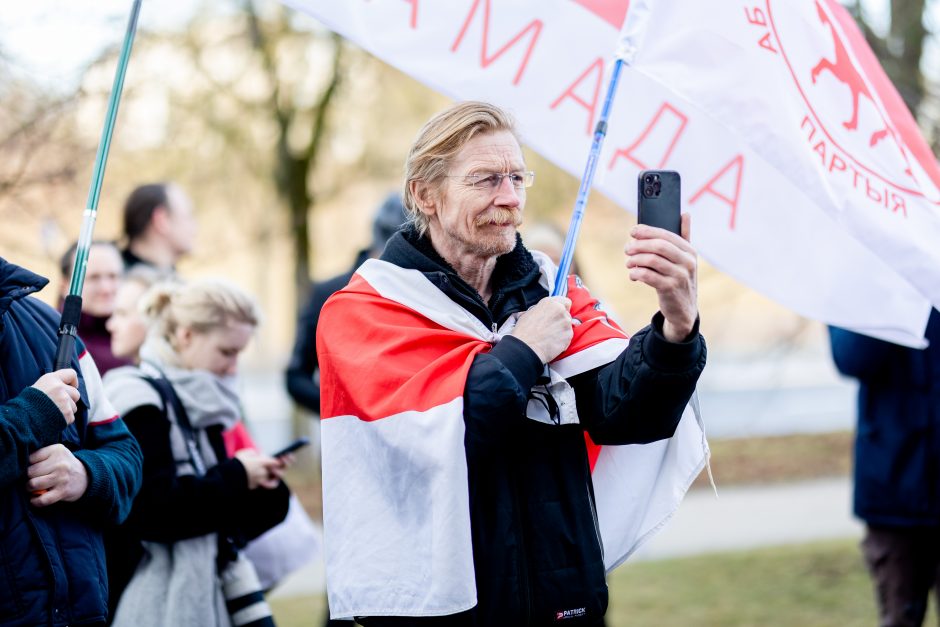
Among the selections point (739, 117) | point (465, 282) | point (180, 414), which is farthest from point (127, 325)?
point (739, 117)

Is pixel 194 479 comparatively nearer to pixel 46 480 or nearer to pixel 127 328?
pixel 46 480

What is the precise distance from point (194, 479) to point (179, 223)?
2170mm

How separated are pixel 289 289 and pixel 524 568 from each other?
12.7 metres

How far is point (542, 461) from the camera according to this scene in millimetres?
3004

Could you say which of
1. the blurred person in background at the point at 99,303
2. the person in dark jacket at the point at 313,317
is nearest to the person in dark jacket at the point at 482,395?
the blurred person in background at the point at 99,303

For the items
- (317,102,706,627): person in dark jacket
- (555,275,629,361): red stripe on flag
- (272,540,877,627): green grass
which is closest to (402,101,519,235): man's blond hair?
(317,102,706,627): person in dark jacket

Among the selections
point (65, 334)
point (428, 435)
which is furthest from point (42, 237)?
point (428, 435)

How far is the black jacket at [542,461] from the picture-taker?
9.23ft

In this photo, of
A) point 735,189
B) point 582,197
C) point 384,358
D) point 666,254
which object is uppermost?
point 735,189

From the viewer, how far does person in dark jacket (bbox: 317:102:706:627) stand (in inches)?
111

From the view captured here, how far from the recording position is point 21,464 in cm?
281

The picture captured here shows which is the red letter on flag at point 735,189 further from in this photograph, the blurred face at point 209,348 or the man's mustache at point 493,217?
the blurred face at point 209,348

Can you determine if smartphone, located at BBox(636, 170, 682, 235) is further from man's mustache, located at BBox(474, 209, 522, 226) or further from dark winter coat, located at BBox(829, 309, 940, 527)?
dark winter coat, located at BBox(829, 309, 940, 527)

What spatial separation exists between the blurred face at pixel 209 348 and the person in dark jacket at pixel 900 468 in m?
2.54
